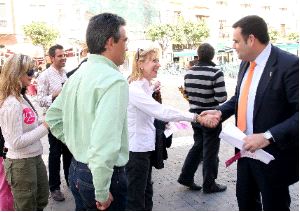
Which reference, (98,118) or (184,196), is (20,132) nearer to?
(98,118)

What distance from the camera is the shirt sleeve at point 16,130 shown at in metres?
2.79

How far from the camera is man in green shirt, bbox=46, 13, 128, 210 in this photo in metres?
1.89

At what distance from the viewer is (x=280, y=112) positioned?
2436 millimetres

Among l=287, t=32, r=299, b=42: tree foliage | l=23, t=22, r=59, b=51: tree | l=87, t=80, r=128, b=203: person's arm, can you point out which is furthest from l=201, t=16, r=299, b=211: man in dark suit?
l=287, t=32, r=299, b=42: tree foliage

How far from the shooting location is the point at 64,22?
40.3m

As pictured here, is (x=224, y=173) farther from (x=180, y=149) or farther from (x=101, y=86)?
(x=101, y=86)

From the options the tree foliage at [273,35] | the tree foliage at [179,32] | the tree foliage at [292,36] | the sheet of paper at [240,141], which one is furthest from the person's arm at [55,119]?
the tree foliage at [292,36]

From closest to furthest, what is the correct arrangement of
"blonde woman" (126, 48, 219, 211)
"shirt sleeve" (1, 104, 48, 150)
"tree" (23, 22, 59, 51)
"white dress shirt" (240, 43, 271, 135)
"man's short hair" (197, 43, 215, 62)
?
1. "white dress shirt" (240, 43, 271, 135)
2. "shirt sleeve" (1, 104, 48, 150)
3. "blonde woman" (126, 48, 219, 211)
4. "man's short hair" (197, 43, 215, 62)
5. "tree" (23, 22, 59, 51)

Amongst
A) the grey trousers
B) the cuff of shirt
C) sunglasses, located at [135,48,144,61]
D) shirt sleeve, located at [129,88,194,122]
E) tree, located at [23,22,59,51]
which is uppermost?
tree, located at [23,22,59,51]

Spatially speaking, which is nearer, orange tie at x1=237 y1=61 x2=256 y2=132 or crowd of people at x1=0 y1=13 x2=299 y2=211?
crowd of people at x1=0 y1=13 x2=299 y2=211

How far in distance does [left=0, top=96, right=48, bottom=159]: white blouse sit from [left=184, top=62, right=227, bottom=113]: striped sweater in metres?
2.26

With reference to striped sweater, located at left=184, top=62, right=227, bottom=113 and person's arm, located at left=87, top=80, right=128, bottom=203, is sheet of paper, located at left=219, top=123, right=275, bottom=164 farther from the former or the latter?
striped sweater, located at left=184, top=62, right=227, bottom=113

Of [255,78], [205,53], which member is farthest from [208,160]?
[255,78]

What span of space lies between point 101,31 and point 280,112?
4.10 ft
